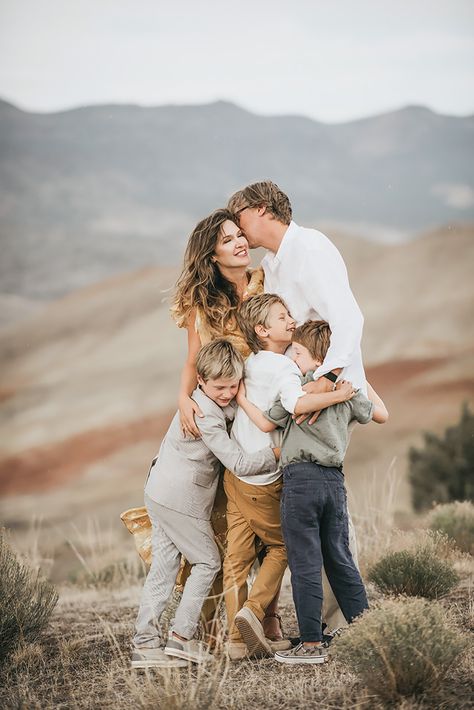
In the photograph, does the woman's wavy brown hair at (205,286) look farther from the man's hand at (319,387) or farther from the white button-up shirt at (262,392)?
the man's hand at (319,387)

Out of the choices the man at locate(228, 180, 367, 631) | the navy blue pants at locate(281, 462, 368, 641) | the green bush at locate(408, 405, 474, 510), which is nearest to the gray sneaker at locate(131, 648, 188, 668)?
the navy blue pants at locate(281, 462, 368, 641)

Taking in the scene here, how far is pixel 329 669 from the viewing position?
13.5 ft

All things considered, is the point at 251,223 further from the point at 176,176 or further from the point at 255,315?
the point at 176,176

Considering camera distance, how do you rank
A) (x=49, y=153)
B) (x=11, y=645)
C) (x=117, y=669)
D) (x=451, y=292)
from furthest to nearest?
(x=49, y=153) < (x=451, y=292) < (x=11, y=645) < (x=117, y=669)

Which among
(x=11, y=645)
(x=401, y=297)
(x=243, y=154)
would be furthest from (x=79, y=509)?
(x=11, y=645)

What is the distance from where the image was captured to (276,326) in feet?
14.3

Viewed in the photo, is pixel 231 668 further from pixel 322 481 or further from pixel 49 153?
pixel 49 153

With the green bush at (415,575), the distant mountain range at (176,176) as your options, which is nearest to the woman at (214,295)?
the green bush at (415,575)

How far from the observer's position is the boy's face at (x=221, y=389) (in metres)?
4.33

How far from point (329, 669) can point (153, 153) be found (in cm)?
3102

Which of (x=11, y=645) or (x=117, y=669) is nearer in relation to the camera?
(x=117, y=669)

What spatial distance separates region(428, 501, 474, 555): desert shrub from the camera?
7.42 m

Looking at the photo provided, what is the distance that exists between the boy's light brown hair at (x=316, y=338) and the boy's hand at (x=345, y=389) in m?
0.20

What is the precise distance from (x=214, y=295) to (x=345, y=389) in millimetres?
992
